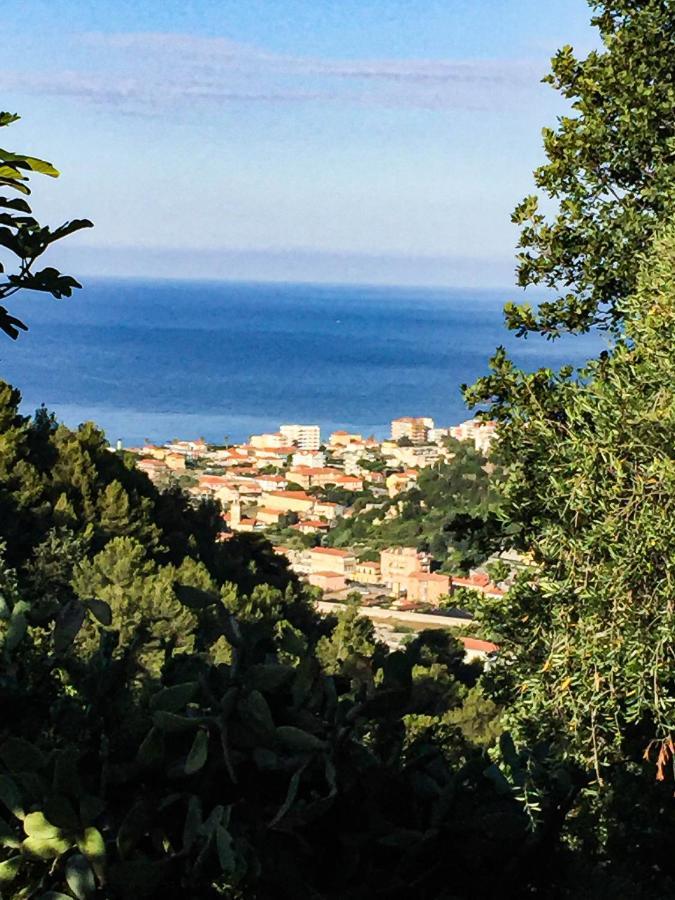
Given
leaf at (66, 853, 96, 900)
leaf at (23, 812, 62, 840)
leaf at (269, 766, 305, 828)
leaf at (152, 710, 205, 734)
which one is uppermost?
leaf at (152, 710, 205, 734)

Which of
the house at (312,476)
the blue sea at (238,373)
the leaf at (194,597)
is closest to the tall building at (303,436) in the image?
the blue sea at (238,373)

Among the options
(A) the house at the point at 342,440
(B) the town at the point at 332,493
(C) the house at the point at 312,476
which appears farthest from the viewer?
(A) the house at the point at 342,440

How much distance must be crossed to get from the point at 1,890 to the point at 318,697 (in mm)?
642

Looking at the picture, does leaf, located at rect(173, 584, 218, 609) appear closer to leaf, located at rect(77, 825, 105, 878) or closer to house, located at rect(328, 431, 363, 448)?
leaf, located at rect(77, 825, 105, 878)

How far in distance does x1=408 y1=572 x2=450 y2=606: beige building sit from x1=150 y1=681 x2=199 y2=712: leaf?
115 feet

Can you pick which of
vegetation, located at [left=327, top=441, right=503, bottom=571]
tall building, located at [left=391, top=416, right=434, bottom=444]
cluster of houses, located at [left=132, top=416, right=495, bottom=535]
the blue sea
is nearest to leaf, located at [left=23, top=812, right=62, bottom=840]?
vegetation, located at [left=327, top=441, right=503, bottom=571]

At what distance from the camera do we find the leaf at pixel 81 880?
1.80m

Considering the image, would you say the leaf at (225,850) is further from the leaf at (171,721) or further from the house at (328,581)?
the house at (328,581)

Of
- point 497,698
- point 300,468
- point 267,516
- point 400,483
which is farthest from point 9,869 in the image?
point 300,468

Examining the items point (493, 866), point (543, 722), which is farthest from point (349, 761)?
point (543, 722)

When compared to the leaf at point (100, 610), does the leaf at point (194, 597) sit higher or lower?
higher

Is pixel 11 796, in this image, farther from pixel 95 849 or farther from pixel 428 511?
pixel 428 511

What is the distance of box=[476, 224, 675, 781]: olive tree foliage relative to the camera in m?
4.36

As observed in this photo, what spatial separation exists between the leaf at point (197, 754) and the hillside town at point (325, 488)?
3044cm
